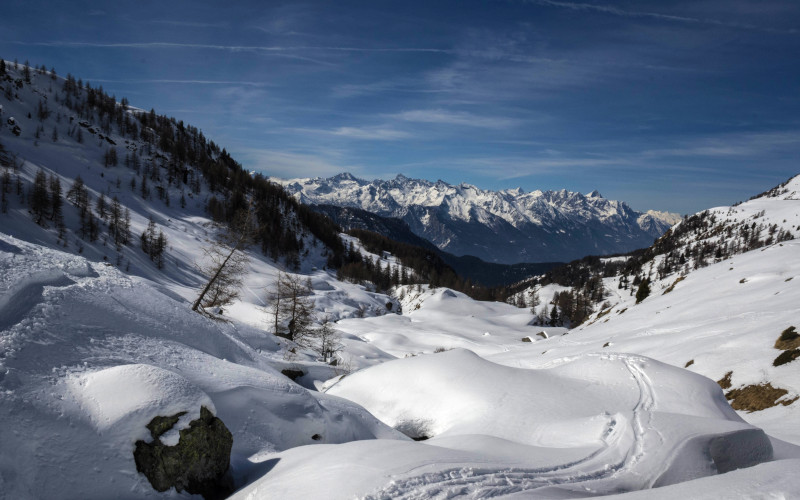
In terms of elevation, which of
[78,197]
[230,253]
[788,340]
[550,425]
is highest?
[78,197]

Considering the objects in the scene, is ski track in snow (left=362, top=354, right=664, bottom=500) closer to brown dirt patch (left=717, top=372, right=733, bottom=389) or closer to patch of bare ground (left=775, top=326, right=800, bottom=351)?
brown dirt patch (left=717, top=372, right=733, bottom=389)

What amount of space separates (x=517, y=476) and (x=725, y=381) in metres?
19.4

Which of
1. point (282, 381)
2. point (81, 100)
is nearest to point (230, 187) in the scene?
point (81, 100)

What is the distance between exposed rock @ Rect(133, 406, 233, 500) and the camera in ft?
20.0

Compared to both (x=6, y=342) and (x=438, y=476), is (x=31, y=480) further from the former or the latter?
(x=438, y=476)

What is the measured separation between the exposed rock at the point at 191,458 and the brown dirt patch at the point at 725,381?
74.9 feet

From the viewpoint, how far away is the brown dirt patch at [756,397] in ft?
52.7

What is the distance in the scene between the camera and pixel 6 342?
6.07m

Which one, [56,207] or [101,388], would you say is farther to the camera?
[56,207]

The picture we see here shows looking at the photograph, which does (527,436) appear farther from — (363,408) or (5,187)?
(5,187)

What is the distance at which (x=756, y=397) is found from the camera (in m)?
16.8

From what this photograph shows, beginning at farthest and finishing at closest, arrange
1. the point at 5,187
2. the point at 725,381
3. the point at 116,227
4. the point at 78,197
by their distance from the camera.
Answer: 1. the point at 78,197
2. the point at 116,227
3. the point at 5,187
4. the point at 725,381

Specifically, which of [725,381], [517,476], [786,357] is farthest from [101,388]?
[786,357]

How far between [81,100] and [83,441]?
19381 centimetres
